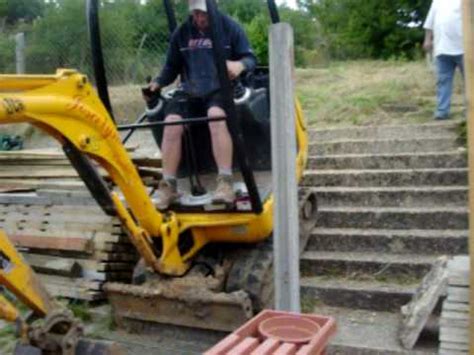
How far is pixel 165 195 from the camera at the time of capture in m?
4.88

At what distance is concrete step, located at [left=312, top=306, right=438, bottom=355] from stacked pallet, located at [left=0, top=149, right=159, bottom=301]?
1724 millimetres

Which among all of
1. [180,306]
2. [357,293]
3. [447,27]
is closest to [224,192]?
[180,306]

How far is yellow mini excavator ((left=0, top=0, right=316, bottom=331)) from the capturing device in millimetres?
4008

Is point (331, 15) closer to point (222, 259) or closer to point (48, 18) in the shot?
point (48, 18)

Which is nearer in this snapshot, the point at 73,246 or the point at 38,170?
the point at 73,246

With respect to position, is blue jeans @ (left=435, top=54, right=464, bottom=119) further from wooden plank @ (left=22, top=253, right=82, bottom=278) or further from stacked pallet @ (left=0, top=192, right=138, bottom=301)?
wooden plank @ (left=22, top=253, right=82, bottom=278)

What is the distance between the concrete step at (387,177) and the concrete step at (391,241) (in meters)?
0.75

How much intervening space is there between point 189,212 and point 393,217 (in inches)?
77.0

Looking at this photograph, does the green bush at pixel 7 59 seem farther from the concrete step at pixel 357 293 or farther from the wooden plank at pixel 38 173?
the concrete step at pixel 357 293

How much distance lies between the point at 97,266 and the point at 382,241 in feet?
7.70

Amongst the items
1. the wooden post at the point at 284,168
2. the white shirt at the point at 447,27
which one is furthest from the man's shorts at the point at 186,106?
the white shirt at the point at 447,27

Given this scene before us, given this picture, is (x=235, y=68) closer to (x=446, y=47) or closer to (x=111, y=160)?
(x=111, y=160)

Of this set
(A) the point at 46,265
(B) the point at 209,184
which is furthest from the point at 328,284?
(A) the point at 46,265

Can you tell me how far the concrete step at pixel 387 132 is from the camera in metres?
7.17
